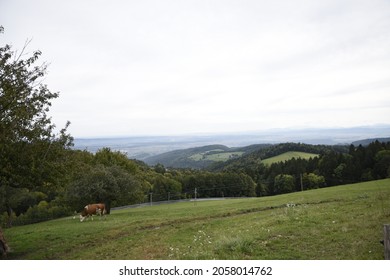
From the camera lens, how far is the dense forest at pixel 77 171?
1215 centimetres

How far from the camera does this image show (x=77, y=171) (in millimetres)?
15367

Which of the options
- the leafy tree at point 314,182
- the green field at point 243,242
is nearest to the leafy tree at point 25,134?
the green field at point 243,242

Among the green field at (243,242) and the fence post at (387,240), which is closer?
the fence post at (387,240)

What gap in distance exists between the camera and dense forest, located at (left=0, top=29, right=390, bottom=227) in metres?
12.1

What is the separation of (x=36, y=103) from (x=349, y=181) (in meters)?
79.0

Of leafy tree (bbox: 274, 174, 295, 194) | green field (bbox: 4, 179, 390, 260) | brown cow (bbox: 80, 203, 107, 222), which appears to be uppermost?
green field (bbox: 4, 179, 390, 260)

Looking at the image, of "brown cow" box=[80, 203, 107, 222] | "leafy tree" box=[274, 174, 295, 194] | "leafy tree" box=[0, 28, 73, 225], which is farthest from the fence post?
"leafy tree" box=[274, 174, 295, 194]

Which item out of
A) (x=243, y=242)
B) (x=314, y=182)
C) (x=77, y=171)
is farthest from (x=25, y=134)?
(x=314, y=182)

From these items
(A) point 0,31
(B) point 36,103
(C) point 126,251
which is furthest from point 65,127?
(C) point 126,251

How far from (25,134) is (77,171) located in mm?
3697

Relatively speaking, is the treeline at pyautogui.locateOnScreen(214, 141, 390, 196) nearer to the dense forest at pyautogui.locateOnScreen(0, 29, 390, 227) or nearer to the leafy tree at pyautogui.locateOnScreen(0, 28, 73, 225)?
the dense forest at pyautogui.locateOnScreen(0, 29, 390, 227)

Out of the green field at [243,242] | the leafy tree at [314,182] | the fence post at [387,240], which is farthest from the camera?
the leafy tree at [314,182]

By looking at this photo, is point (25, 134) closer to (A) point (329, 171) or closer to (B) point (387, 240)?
(B) point (387, 240)

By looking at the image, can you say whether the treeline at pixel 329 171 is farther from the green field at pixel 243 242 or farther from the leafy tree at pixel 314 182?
the green field at pixel 243 242
